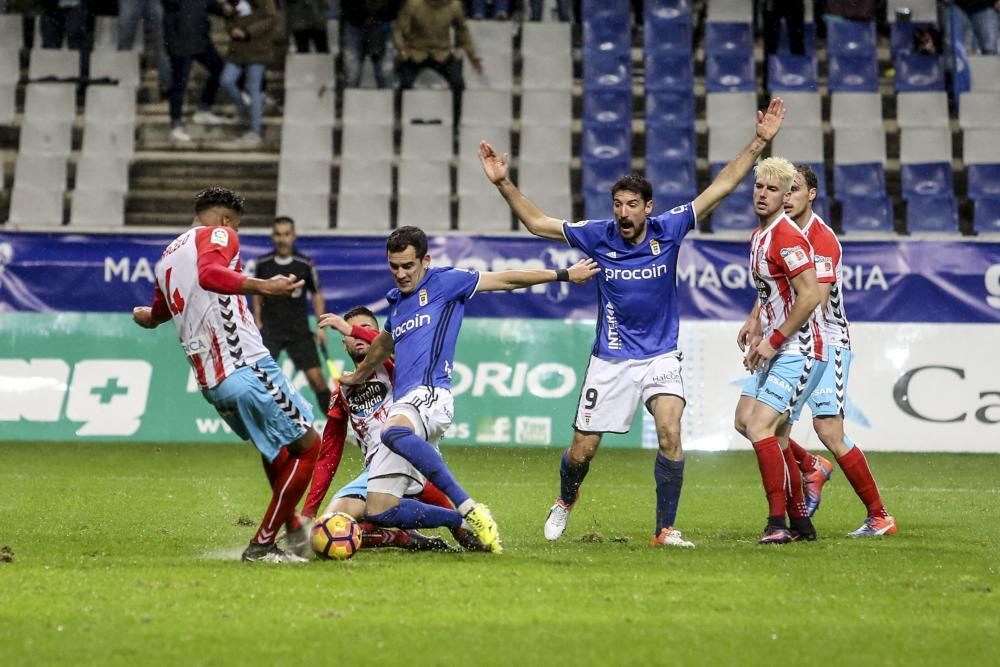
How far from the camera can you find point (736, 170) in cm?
927

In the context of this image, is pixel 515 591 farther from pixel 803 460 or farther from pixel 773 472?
pixel 803 460

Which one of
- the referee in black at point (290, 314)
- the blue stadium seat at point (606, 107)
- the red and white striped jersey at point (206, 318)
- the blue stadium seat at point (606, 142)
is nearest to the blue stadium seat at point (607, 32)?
the blue stadium seat at point (606, 107)

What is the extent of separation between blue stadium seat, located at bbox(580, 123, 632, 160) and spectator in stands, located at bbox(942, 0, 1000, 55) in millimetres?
4839

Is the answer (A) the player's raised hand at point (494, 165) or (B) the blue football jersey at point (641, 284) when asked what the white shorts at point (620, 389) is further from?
(A) the player's raised hand at point (494, 165)

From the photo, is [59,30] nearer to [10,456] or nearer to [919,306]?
[10,456]

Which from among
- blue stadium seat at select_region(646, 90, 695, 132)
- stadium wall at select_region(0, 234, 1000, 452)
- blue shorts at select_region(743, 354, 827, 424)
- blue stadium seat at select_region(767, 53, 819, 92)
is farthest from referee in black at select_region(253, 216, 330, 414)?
blue stadium seat at select_region(767, 53, 819, 92)

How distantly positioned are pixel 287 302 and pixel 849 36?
10098 millimetres

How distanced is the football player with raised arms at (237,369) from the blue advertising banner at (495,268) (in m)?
8.78

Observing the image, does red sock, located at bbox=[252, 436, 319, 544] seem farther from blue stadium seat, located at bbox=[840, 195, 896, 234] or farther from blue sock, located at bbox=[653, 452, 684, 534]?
blue stadium seat, located at bbox=[840, 195, 896, 234]

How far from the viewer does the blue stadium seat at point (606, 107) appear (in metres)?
21.4

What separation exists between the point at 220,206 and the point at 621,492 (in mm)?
5222

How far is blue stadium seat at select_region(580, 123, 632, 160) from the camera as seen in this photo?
819 inches

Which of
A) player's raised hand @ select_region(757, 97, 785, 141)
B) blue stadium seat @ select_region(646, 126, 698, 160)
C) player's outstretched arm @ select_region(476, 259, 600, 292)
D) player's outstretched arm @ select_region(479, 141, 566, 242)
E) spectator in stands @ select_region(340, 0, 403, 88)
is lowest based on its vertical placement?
player's outstretched arm @ select_region(476, 259, 600, 292)

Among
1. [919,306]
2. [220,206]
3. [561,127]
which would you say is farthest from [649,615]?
[561,127]
